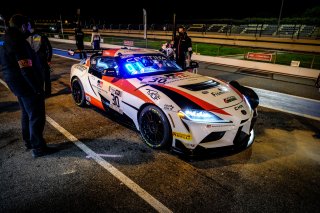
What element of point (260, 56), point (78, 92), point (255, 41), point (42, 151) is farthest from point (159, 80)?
point (255, 41)

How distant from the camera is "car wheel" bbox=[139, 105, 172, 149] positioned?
12.0 ft

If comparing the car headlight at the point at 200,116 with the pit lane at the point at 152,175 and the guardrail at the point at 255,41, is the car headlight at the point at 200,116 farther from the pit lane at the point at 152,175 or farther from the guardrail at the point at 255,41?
the guardrail at the point at 255,41

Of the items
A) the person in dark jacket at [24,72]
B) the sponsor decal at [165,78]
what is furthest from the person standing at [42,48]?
the sponsor decal at [165,78]

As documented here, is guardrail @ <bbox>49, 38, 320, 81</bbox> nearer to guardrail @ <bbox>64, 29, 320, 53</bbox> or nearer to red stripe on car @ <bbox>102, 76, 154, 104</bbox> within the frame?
guardrail @ <bbox>64, 29, 320, 53</bbox>

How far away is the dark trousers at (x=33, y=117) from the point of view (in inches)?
140

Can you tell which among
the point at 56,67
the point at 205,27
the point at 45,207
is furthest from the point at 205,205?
the point at 205,27

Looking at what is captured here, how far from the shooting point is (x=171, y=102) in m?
3.59

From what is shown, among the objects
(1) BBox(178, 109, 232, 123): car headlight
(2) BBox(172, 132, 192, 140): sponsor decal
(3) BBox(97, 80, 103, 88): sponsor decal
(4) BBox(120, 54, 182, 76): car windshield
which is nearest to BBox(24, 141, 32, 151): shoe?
(3) BBox(97, 80, 103, 88): sponsor decal

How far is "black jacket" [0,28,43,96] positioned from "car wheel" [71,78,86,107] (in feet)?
7.21

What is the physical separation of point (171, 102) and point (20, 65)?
2.09m

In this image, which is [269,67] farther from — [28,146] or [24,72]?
[24,72]

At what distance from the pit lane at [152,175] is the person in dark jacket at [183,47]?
14.4ft

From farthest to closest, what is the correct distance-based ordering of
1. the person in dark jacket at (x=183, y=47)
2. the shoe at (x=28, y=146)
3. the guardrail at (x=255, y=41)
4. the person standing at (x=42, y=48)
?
the guardrail at (x=255, y=41)
the person in dark jacket at (x=183, y=47)
the person standing at (x=42, y=48)
the shoe at (x=28, y=146)

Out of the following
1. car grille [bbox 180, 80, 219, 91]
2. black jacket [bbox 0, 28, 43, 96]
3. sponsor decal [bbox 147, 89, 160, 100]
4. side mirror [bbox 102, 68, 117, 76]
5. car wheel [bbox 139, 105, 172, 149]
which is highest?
black jacket [bbox 0, 28, 43, 96]
